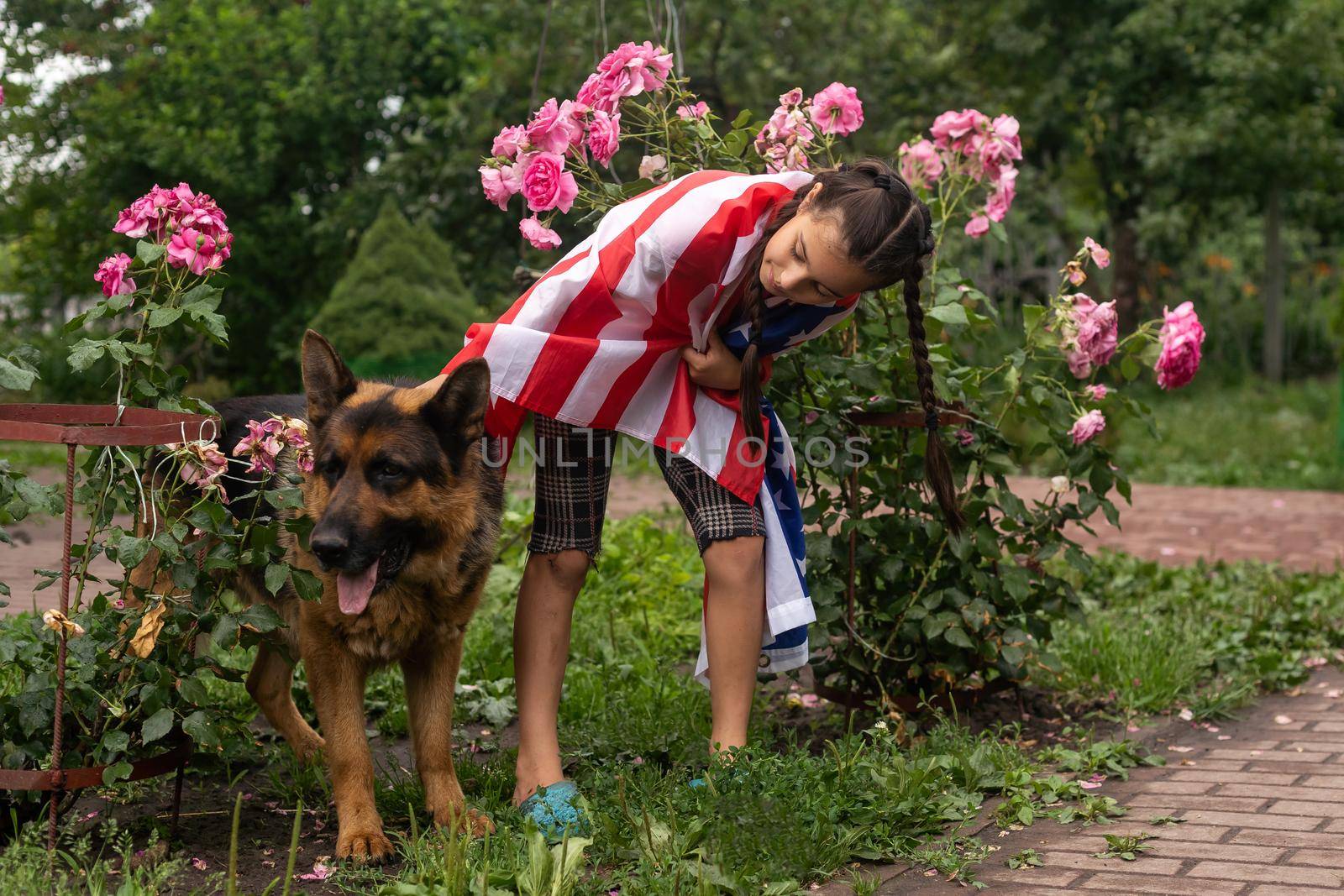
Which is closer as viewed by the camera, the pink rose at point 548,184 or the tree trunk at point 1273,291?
the pink rose at point 548,184

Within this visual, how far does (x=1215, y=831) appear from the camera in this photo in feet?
10.2

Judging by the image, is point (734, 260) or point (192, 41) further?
point (192, 41)

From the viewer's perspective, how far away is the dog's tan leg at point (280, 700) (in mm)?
3830

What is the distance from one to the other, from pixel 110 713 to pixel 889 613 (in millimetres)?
2220

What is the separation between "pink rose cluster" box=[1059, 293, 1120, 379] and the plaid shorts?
43.7 inches

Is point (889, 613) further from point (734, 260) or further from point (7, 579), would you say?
point (7, 579)

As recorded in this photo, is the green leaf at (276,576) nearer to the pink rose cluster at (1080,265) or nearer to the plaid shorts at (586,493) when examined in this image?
the plaid shorts at (586,493)

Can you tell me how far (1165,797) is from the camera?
3.41m

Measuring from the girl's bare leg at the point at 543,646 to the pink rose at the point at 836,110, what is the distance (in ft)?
→ 5.01

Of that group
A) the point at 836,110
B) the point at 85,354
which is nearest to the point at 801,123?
the point at 836,110

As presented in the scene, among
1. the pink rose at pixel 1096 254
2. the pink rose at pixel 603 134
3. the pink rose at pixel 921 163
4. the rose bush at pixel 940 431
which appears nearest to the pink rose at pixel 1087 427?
the rose bush at pixel 940 431

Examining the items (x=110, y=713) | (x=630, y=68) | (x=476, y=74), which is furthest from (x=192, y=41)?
(x=110, y=713)

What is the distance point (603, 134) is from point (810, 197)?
757 mm

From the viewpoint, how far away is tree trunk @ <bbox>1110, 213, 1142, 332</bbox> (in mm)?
15539
